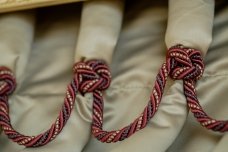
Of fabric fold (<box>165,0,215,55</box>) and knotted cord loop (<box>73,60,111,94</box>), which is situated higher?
fabric fold (<box>165,0,215,55</box>)

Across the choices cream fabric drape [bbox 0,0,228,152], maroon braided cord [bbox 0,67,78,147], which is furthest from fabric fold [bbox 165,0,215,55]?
maroon braided cord [bbox 0,67,78,147]

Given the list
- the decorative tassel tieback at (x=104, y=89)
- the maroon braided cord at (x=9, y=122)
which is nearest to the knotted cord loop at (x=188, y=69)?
the decorative tassel tieback at (x=104, y=89)

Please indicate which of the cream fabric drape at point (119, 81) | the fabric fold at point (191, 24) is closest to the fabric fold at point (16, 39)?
the cream fabric drape at point (119, 81)

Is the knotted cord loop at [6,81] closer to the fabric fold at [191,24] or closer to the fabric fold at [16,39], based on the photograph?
the fabric fold at [16,39]

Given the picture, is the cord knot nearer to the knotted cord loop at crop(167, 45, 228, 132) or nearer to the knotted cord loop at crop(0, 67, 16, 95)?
the knotted cord loop at crop(167, 45, 228, 132)

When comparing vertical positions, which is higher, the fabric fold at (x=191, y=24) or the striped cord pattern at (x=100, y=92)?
the fabric fold at (x=191, y=24)

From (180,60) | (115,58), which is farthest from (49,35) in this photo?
(180,60)

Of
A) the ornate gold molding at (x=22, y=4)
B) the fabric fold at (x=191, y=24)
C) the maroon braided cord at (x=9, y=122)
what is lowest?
the maroon braided cord at (x=9, y=122)
